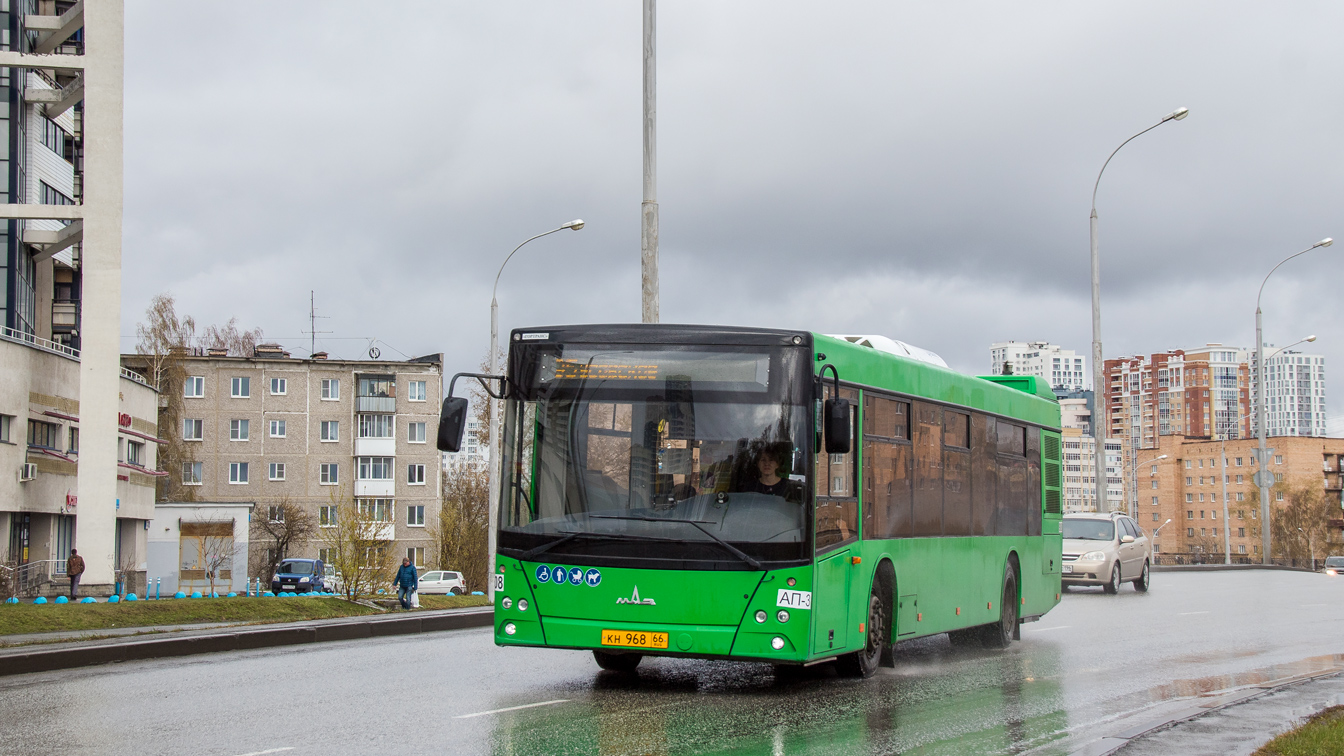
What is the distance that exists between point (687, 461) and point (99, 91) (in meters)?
34.1

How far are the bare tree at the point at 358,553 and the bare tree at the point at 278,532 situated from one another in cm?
4226

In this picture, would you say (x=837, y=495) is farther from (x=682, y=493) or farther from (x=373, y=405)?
(x=373, y=405)

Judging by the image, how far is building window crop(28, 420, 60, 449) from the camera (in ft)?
124

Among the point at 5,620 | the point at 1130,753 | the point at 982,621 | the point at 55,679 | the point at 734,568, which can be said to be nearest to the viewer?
the point at 1130,753

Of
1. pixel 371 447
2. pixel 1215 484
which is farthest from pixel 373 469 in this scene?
pixel 1215 484

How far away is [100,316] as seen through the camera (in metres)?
38.4

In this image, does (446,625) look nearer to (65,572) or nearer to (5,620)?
(5,620)

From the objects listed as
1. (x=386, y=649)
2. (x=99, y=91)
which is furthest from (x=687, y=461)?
(x=99, y=91)

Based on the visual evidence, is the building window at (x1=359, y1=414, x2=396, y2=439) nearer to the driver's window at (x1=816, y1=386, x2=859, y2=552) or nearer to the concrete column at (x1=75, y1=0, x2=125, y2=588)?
the concrete column at (x1=75, y1=0, x2=125, y2=588)

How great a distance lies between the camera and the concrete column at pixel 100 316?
3828 cm

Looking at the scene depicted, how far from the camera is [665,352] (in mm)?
11125

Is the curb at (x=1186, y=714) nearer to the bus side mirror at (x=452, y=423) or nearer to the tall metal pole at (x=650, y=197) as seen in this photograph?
the bus side mirror at (x=452, y=423)

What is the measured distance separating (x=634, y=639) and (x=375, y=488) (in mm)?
70153

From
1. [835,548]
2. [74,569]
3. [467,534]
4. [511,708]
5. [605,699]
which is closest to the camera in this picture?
[511,708]
